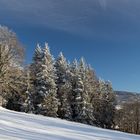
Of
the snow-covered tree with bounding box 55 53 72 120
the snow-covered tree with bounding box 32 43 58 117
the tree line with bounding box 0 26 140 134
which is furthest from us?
the snow-covered tree with bounding box 55 53 72 120

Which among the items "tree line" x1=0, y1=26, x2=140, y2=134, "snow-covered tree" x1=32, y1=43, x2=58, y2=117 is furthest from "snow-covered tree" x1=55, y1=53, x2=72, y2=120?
"snow-covered tree" x1=32, y1=43, x2=58, y2=117

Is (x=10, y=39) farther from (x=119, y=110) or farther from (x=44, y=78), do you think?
(x=119, y=110)

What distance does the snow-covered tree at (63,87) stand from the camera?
53.2 metres

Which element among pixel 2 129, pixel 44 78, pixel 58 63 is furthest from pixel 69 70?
pixel 2 129

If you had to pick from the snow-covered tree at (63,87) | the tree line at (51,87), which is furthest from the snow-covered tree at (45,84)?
the snow-covered tree at (63,87)

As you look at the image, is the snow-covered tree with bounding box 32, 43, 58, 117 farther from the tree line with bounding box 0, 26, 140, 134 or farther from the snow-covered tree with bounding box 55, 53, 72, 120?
the snow-covered tree with bounding box 55, 53, 72, 120

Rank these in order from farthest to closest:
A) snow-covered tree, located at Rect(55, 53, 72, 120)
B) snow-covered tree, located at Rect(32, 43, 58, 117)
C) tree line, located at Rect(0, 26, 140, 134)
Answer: snow-covered tree, located at Rect(55, 53, 72, 120), snow-covered tree, located at Rect(32, 43, 58, 117), tree line, located at Rect(0, 26, 140, 134)

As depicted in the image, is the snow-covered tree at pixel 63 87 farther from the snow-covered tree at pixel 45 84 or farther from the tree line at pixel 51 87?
the snow-covered tree at pixel 45 84

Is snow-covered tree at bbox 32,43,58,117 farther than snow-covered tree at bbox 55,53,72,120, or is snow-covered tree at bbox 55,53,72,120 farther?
snow-covered tree at bbox 55,53,72,120

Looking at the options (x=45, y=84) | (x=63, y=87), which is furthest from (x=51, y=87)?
(x=63, y=87)

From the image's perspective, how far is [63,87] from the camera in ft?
180

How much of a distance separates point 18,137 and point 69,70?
4468cm

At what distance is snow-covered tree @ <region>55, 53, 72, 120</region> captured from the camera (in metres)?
53.2

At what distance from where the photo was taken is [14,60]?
138 feet
